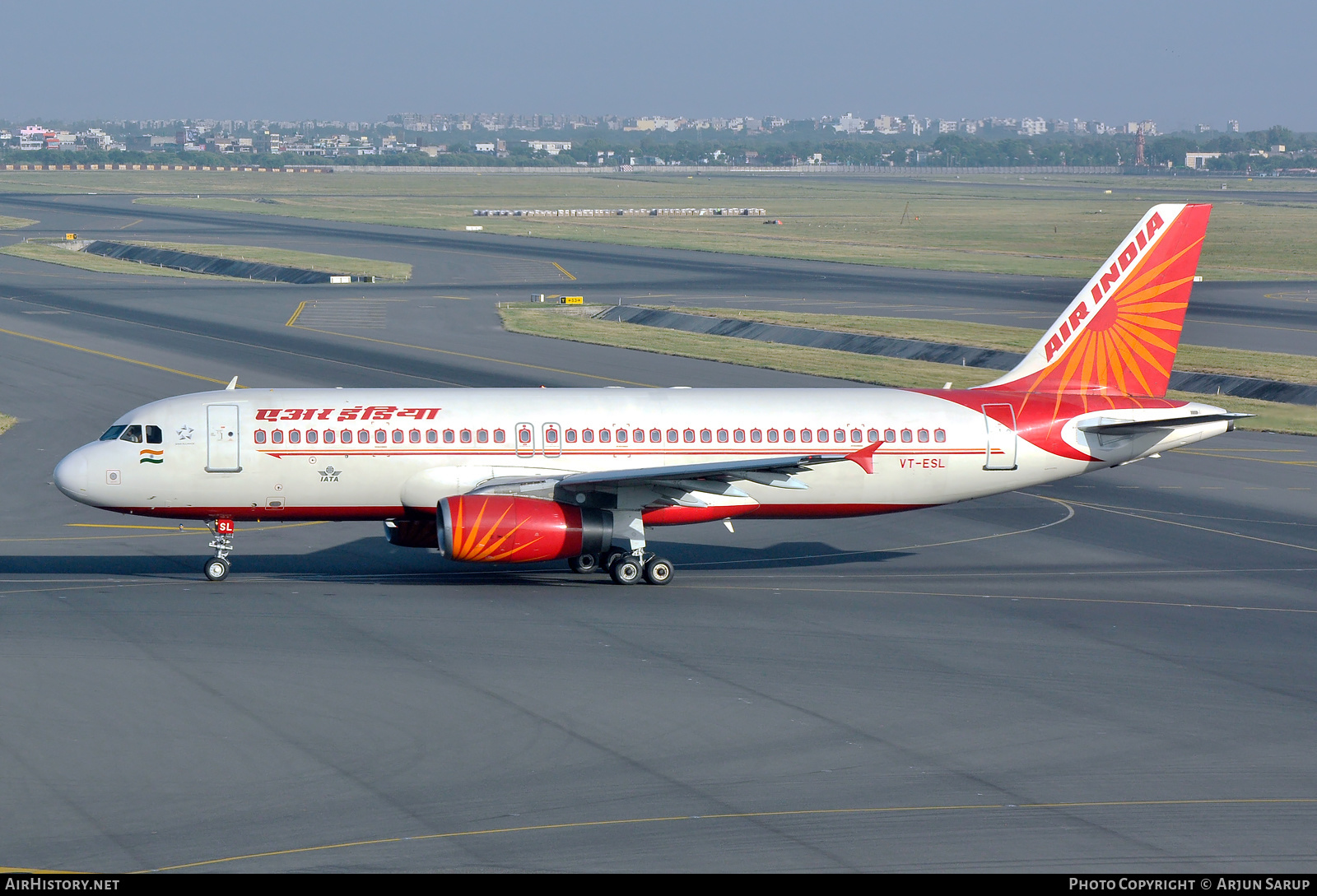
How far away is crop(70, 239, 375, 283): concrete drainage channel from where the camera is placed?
407ft

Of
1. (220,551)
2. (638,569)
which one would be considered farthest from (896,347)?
(220,551)

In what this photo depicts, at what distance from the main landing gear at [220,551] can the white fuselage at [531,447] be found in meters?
0.40

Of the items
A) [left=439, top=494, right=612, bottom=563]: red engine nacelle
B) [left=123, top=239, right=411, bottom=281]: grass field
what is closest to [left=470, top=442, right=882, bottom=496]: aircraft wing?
[left=439, top=494, right=612, bottom=563]: red engine nacelle

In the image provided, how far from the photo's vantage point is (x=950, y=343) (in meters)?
84.2

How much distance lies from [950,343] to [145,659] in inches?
2419

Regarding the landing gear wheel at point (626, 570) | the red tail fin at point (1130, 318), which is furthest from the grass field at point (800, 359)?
the landing gear wheel at point (626, 570)

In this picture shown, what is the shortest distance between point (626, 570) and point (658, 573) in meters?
0.87

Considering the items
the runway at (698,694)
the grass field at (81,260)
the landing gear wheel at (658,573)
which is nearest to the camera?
the runway at (698,694)

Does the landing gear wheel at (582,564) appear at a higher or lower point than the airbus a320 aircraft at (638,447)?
lower

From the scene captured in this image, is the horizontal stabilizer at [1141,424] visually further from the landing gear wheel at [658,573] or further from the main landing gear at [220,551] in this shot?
the main landing gear at [220,551]

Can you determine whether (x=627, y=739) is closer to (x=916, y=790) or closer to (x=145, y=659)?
(x=916, y=790)

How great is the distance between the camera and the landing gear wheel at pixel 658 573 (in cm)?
3834

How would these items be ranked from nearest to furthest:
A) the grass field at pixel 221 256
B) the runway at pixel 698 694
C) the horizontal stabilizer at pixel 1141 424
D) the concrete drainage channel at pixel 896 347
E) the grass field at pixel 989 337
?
the runway at pixel 698 694 < the horizontal stabilizer at pixel 1141 424 < the concrete drainage channel at pixel 896 347 < the grass field at pixel 989 337 < the grass field at pixel 221 256

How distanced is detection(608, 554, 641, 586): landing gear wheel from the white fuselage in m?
1.65
